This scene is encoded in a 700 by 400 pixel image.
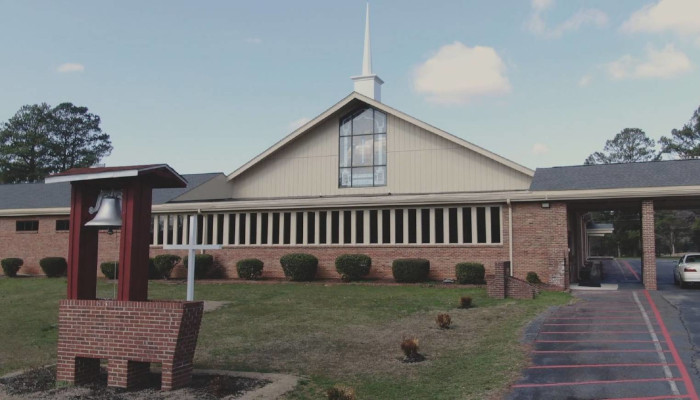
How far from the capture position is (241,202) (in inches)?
1025

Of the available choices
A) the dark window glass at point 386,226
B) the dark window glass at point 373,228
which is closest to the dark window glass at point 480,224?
the dark window glass at point 386,226

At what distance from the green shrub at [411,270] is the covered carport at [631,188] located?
4626mm

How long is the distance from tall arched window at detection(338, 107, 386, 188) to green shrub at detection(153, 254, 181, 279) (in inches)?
317

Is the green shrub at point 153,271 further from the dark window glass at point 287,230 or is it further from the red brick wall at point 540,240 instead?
the red brick wall at point 540,240

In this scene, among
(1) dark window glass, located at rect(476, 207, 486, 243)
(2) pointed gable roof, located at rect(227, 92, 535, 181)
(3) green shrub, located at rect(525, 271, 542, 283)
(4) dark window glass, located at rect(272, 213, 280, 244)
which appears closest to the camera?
(3) green shrub, located at rect(525, 271, 542, 283)

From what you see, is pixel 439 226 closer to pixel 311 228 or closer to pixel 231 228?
pixel 311 228

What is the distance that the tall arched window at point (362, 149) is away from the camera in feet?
87.4

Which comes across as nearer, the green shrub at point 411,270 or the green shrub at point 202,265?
the green shrub at point 411,270

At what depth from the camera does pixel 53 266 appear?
28234mm

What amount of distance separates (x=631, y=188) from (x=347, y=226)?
10.7 metres

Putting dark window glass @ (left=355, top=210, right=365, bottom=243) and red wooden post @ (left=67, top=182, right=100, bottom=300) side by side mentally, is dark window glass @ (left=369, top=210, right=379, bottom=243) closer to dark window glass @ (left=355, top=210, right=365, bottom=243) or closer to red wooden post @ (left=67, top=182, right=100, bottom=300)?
dark window glass @ (left=355, top=210, right=365, bottom=243)

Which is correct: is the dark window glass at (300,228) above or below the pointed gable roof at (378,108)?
below

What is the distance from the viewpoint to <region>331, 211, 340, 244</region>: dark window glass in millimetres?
25031

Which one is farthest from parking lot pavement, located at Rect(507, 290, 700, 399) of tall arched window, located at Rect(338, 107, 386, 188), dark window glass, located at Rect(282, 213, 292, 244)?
dark window glass, located at Rect(282, 213, 292, 244)
